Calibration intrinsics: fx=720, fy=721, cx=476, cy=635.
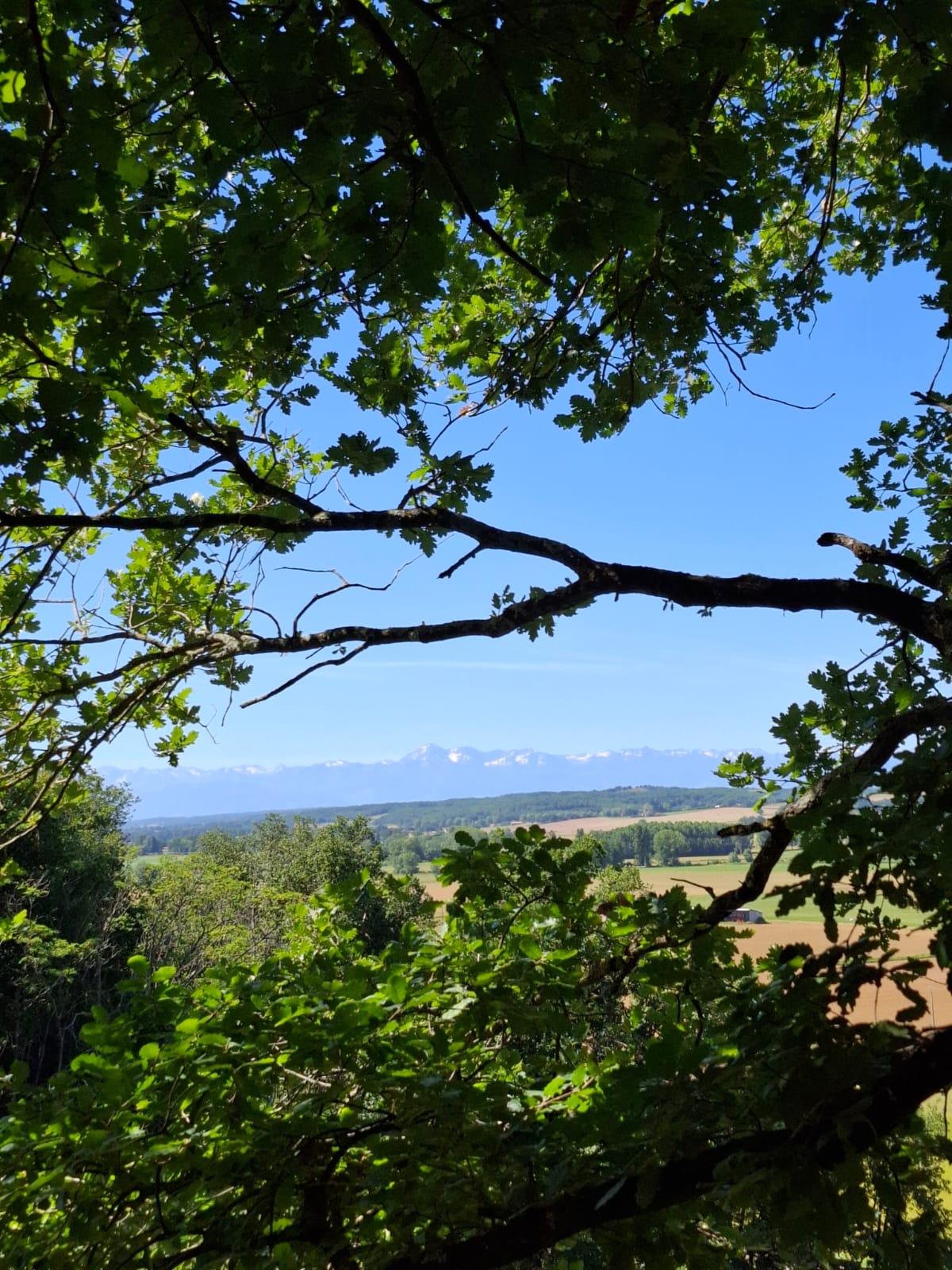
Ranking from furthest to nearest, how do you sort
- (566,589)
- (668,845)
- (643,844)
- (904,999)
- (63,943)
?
1. (643,844)
2. (668,845)
3. (63,943)
4. (566,589)
5. (904,999)

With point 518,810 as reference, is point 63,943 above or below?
above

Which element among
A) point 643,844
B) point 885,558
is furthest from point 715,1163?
point 643,844

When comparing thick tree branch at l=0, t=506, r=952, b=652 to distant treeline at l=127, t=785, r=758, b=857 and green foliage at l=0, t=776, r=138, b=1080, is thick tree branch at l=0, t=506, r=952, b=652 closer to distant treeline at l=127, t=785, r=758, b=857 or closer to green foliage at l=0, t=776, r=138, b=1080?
green foliage at l=0, t=776, r=138, b=1080

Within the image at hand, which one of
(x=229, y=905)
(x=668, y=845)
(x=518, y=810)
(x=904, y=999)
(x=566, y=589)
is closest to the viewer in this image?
(x=904, y=999)

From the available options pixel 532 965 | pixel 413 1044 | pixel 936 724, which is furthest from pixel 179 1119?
pixel 936 724

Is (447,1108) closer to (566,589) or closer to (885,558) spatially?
(566,589)

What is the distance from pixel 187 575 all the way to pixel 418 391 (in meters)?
2.19

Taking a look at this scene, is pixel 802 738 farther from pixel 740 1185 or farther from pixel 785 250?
A: pixel 785 250

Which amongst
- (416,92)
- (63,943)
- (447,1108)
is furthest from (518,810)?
(416,92)

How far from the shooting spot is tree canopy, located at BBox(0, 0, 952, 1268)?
1493 millimetres

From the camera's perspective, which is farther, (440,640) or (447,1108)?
(440,640)

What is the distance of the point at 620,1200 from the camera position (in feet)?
4.99

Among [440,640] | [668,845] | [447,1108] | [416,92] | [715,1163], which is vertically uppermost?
[416,92]

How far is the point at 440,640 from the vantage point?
3.68 metres
